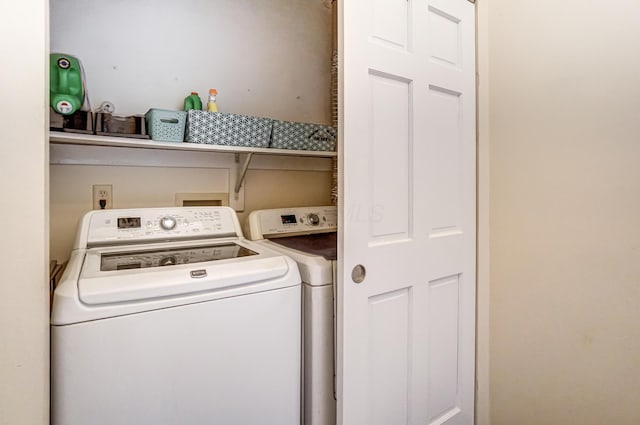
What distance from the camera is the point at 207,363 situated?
1.03m

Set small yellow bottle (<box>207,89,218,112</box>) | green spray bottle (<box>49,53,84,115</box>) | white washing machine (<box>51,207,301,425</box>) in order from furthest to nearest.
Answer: small yellow bottle (<box>207,89,218,112</box>), green spray bottle (<box>49,53,84,115</box>), white washing machine (<box>51,207,301,425</box>)

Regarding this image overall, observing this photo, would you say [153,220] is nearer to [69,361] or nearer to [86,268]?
[86,268]

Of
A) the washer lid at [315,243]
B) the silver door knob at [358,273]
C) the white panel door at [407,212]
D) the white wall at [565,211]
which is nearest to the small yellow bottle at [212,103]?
the washer lid at [315,243]

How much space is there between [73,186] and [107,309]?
0.94 metres

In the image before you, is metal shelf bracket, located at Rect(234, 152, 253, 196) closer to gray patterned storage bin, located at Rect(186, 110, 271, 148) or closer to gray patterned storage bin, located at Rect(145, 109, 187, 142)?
gray patterned storage bin, located at Rect(186, 110, 271, 148)

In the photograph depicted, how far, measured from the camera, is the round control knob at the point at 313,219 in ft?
6.45

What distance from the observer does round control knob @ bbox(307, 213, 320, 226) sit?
1965mm

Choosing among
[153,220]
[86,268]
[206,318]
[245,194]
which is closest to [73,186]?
[153,220]

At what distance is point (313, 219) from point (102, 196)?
107 centimetres

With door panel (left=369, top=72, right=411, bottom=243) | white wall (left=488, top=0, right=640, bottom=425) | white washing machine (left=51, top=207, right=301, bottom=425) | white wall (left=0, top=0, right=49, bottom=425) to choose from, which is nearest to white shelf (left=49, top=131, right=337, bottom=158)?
white washing machine (left=51, top=207, right=301, bottom=425)

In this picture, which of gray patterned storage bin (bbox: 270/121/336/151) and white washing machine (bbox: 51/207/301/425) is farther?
gray patterned storage bin (bbox: 270/121/336/151)

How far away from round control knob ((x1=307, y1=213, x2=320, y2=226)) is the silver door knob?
831 mm

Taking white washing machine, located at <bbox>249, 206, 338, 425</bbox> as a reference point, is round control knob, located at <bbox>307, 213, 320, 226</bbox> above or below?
above

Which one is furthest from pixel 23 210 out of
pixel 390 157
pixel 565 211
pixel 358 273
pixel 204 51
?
pixel 565 211
